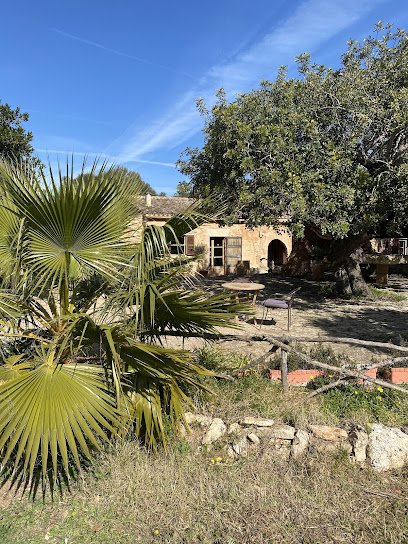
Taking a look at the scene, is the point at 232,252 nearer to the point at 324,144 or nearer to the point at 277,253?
the point at 277,253

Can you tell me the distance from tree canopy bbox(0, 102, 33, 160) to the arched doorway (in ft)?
41.1

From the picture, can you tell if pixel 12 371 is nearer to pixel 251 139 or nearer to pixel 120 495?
pixel 120 495

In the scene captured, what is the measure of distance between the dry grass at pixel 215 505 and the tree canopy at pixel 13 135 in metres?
12.6

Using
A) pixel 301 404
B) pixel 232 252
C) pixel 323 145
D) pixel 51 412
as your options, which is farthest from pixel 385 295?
pixel 51 412

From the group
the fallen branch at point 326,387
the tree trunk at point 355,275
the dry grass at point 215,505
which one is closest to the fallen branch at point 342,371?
the fallen branch at point 326,387

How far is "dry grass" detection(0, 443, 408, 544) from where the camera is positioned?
289 centimetres

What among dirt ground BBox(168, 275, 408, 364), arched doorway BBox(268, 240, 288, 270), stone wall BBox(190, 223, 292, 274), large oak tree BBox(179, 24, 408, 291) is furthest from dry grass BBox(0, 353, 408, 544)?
arched doorway BBox(268, 240, 288, 270)

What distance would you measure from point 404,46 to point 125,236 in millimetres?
8214

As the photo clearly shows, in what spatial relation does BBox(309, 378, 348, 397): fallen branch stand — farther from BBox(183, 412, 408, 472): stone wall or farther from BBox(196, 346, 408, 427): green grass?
BBox(183, 412, 408, 472): stone wall

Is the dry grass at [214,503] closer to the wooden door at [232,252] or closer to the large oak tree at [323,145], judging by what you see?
the large oak tree at [323,145]

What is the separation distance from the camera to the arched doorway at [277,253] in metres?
22.1

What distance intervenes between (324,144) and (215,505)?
23.1 feet

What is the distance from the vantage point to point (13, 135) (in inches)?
538

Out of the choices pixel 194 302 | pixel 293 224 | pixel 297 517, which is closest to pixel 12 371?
pixel 194 302
